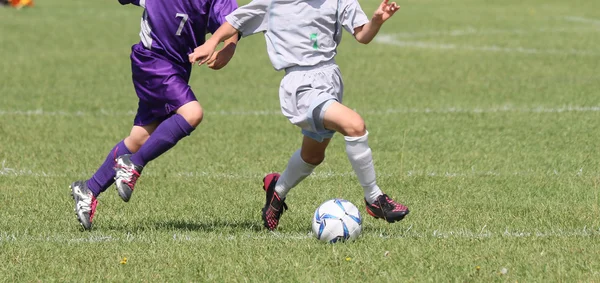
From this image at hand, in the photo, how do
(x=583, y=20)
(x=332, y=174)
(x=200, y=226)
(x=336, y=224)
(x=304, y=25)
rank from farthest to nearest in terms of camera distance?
(x=583, y=20), (x=332, y=174), (x=200, y=226), (x=304, y=25), (x=336, y=224)

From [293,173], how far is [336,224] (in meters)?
0.76

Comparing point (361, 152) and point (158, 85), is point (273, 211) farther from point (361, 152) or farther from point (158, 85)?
point (158, 85)

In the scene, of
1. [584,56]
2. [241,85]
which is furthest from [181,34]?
[584,56]

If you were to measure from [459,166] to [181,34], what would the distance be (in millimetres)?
2906

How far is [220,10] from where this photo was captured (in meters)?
6.69

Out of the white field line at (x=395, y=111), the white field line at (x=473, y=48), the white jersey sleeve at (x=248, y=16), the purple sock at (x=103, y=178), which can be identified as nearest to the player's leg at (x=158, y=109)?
the purple sock at (x=103, y=178)

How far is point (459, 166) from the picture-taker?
8.62m

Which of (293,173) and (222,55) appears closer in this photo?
(222,55)

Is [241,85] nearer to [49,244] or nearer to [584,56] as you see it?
[584,56]

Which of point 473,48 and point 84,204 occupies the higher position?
point 84,204

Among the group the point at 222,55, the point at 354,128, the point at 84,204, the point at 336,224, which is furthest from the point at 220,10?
the point at 336,224

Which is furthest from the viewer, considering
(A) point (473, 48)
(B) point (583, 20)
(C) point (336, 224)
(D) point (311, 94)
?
(B) point (583, 20)

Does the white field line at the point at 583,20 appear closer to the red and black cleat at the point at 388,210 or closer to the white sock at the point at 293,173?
the white sock at the point at 293,173

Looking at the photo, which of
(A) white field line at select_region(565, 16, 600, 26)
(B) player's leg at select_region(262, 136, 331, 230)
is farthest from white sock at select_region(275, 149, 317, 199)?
(A) white field line at select_region(565, 16, 600, 26)
